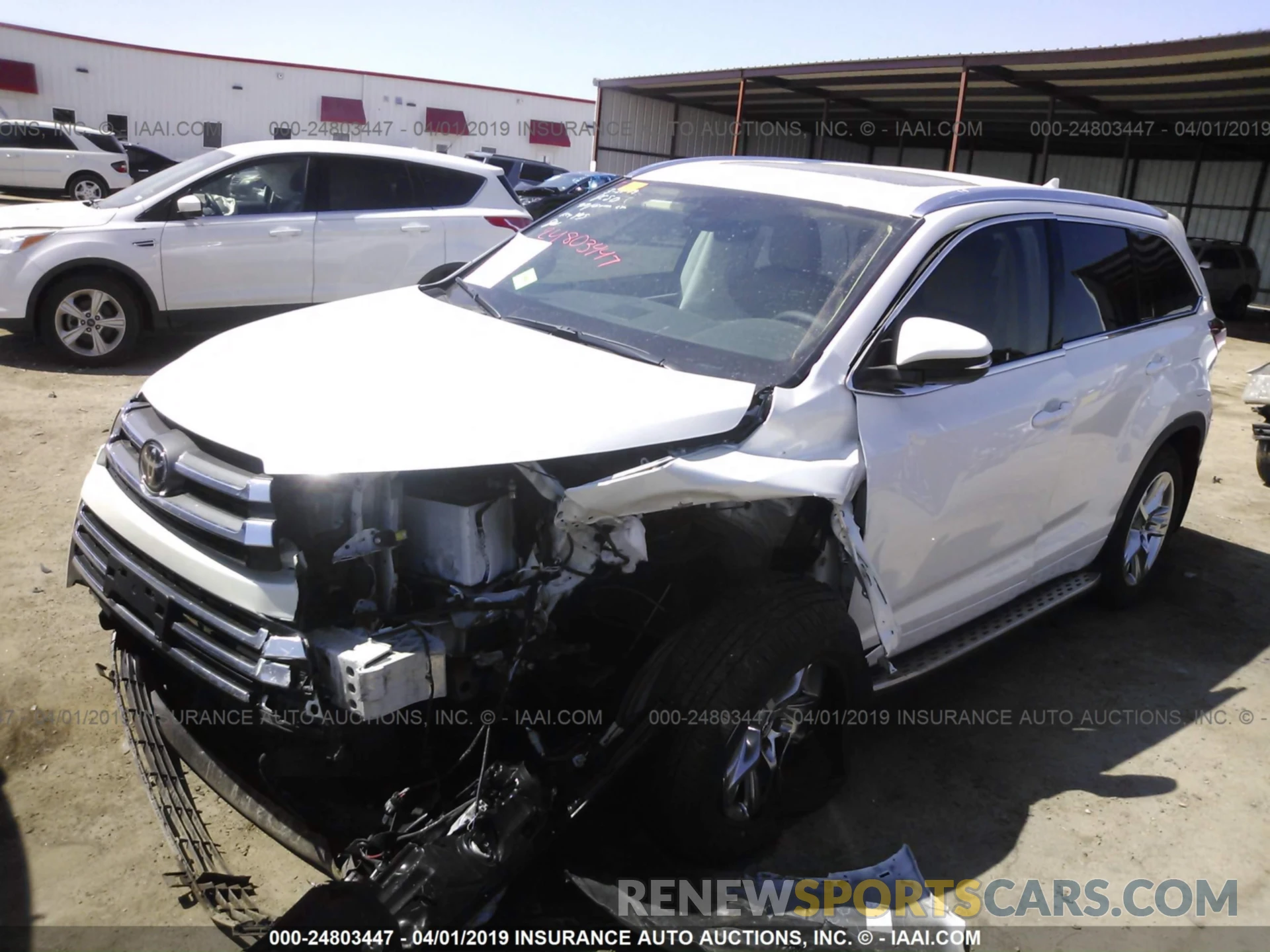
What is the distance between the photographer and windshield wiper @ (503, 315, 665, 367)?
9.91 ft

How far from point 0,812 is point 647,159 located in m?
25.1

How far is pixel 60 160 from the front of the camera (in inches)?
777

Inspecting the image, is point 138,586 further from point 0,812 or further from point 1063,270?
point 1063,270

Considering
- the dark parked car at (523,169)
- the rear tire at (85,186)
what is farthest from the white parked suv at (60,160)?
the dark parked car at (523,169)

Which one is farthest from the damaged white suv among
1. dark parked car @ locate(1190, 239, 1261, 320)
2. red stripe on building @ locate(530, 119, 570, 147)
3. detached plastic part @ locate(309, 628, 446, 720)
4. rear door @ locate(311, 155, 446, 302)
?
red stripe on building @ locate(530, 119, 570, 147)

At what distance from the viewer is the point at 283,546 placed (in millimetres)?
2428

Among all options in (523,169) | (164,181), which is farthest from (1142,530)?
(523,169)

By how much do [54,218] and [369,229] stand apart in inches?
94.6

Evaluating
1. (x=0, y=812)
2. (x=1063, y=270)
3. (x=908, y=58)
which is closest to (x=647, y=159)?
(x=908, y=58)

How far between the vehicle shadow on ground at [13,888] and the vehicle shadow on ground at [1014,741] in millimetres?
1331

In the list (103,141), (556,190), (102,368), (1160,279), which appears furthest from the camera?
(103,141)

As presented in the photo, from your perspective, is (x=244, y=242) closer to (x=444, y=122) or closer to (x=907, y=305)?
(x=907, y=305)

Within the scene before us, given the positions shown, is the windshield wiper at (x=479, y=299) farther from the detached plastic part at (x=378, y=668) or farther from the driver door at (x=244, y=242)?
the driver door at (x=244, y=242)

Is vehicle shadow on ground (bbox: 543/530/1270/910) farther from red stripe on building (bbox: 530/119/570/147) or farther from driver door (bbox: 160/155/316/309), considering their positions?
red stripe on building (bbox: 530/119/570/147)
